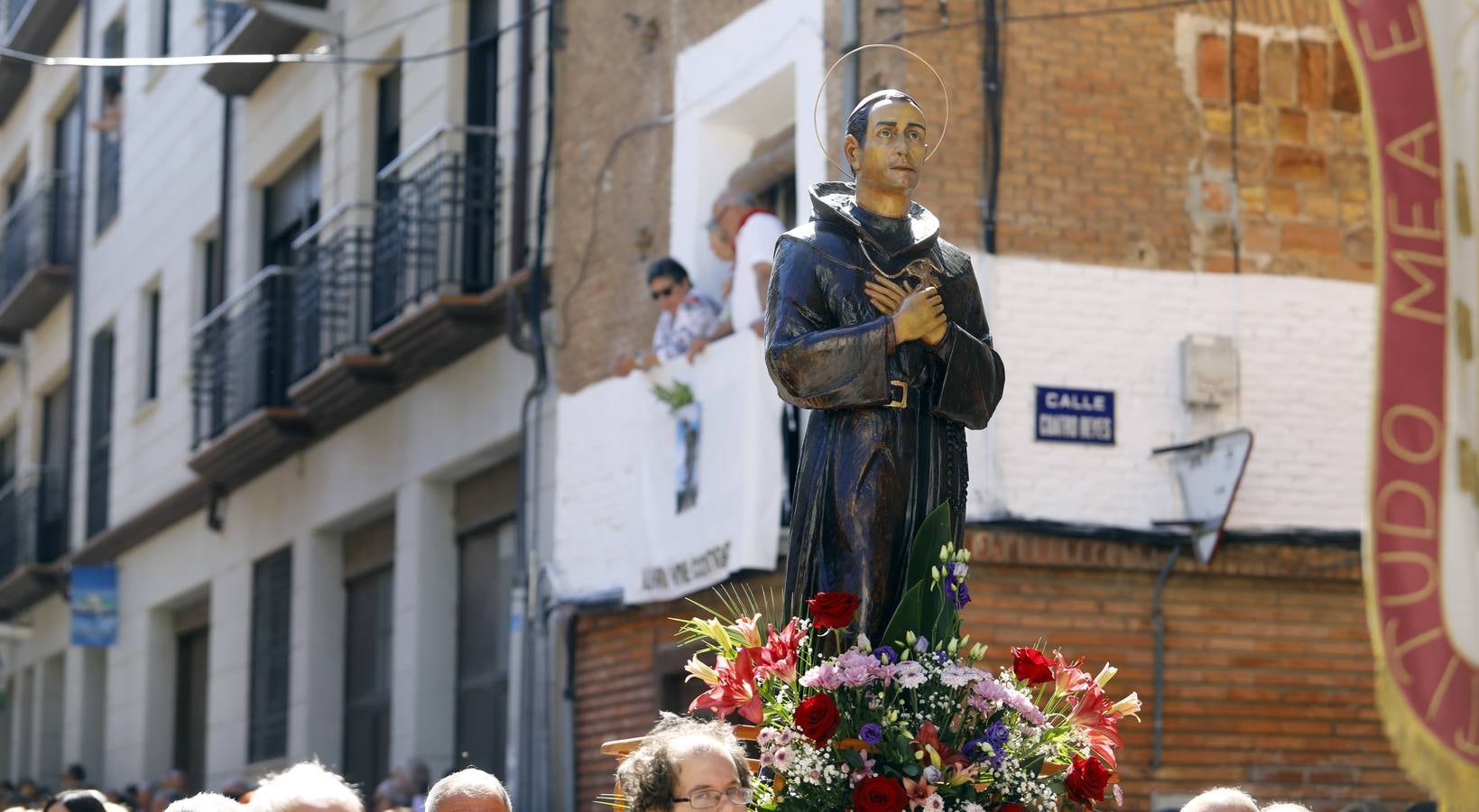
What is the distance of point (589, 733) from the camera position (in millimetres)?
15133

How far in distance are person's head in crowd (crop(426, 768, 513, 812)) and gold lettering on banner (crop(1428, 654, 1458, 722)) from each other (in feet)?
7.90

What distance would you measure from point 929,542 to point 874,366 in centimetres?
44

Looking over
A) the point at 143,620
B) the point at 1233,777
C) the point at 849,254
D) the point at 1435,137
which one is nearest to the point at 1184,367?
the point at 1233,777

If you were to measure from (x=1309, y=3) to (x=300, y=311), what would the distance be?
9745 millimetres

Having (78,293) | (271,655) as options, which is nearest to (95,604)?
(78,293)

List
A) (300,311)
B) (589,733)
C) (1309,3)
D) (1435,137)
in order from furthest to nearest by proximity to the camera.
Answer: (300,311), (589,733), (1309,3), (1435,137)

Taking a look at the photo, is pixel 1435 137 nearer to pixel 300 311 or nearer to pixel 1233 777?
pixel 1233 777

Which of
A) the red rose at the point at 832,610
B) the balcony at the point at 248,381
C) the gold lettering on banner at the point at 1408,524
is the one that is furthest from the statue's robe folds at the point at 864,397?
the balcony at the point at 248,381

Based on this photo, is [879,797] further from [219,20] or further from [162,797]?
[219,20]

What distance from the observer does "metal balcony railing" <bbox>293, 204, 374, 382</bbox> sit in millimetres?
18719

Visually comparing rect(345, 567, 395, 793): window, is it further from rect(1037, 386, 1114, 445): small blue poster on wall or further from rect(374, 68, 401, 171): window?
rect(1037, 386, 1114, 445): small blue poster on wall

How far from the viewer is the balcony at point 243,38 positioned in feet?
68.3

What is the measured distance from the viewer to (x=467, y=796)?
17.6 ft

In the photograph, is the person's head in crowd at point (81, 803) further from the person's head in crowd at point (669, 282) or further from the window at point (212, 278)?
the window at point (212, 278)
